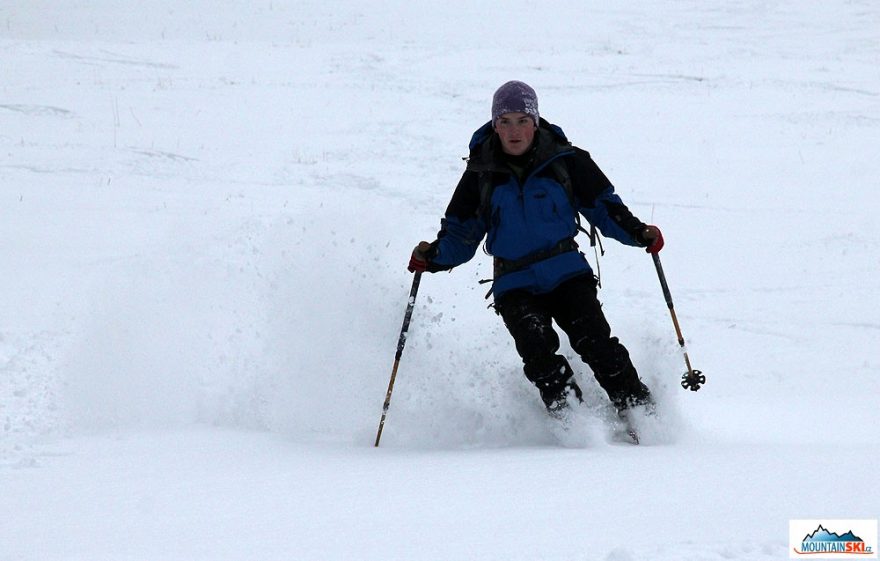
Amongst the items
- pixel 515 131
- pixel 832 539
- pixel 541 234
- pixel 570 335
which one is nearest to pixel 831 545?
pixel 832 539

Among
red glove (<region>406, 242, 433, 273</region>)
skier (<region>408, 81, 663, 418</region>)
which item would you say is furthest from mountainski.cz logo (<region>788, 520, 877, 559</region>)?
red glove (<region>406, 242, 433, 273</region>)

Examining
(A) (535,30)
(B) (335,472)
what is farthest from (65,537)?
(A) (535,30)

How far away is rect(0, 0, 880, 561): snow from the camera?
10.1ft

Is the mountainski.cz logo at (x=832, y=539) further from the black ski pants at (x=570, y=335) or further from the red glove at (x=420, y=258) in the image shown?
the red glove at (x=420, y=258)

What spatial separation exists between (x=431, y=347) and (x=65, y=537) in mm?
2790

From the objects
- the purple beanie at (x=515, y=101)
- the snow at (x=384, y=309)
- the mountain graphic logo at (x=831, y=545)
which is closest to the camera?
the mountain graphic logo at (x=831, y=545)

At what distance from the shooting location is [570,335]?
470 cm

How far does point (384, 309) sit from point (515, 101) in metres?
1.70

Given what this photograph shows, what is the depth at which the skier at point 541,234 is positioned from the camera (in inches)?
179

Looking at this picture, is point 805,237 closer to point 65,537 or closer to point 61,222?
point 61,222

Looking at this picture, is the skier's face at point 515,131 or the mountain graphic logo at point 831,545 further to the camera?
the skier's face at point 515,131

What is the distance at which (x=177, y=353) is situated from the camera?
570 cm

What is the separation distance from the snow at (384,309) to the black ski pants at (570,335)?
28 cm

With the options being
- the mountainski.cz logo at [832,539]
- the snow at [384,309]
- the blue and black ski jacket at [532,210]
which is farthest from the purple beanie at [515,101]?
the mountainski.cz logo at [832,539]
